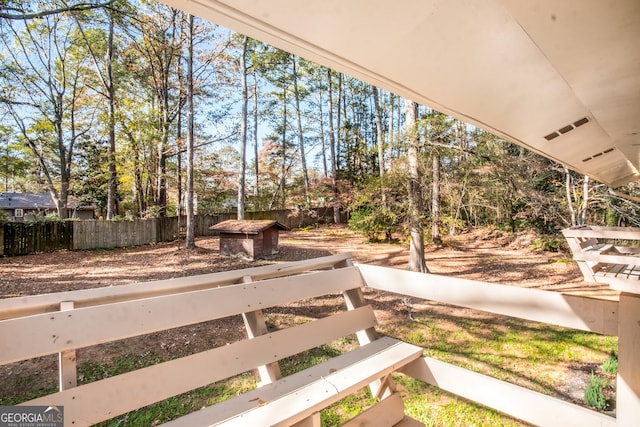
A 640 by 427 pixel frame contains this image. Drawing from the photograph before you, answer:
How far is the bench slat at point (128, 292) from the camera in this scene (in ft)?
4.51

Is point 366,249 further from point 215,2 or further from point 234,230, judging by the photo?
point 215,2

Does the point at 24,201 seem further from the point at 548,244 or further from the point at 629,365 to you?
the point at 548,244

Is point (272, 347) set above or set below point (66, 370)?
below

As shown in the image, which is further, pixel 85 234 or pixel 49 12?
pixel 85 234

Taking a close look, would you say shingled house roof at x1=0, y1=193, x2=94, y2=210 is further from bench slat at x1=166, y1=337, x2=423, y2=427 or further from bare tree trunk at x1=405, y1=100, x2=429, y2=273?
bench slat at x1=166, y1=337, x2=423, y2=427

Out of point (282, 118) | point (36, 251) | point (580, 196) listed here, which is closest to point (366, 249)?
point (580, 196)

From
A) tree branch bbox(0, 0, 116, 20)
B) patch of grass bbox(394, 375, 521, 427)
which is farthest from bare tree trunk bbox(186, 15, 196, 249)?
patch of grass bbox(394, 375, 521, 427)

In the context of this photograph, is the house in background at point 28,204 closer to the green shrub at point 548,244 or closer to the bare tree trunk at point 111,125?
the bare tree trunk at point 111,125

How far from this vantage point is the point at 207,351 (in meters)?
1.55

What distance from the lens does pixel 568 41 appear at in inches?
27.5

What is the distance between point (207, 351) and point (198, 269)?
20.4 feet

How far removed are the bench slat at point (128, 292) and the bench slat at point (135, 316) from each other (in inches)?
7.0

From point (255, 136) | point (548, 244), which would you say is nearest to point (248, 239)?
point (548, 244)

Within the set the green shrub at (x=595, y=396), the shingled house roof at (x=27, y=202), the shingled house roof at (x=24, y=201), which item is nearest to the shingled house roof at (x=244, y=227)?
the green shrub at (x=595, y=396)
